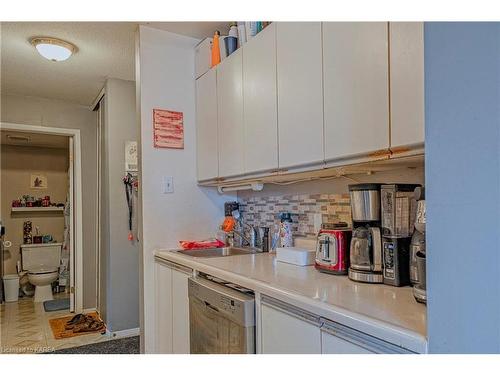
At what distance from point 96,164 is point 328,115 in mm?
3325

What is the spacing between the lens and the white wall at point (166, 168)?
7.75 feet

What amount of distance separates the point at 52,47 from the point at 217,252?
1889mm

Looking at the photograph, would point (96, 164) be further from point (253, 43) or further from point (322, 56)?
point (322, 56)

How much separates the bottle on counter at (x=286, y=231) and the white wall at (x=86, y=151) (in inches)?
108

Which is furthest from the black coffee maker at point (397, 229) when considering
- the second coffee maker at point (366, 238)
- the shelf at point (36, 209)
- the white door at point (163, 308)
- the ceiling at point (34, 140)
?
the shelf at point (36, 209)

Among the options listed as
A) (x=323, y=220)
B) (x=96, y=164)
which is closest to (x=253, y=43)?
(x=323, y=220)

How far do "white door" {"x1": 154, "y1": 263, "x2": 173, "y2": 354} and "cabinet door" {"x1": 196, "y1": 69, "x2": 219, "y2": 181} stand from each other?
0.69 m

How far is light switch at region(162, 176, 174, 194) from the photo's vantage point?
7.98 ft

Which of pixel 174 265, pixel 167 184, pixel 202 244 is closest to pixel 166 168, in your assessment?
pixel 167 184

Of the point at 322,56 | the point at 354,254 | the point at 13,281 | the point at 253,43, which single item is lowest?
the point at 13,281

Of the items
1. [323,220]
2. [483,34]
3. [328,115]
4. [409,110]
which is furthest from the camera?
[323,220]

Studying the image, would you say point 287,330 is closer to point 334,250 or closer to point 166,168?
point 334,250

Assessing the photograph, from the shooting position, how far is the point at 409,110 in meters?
1.11

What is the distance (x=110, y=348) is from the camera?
2.90 meters
